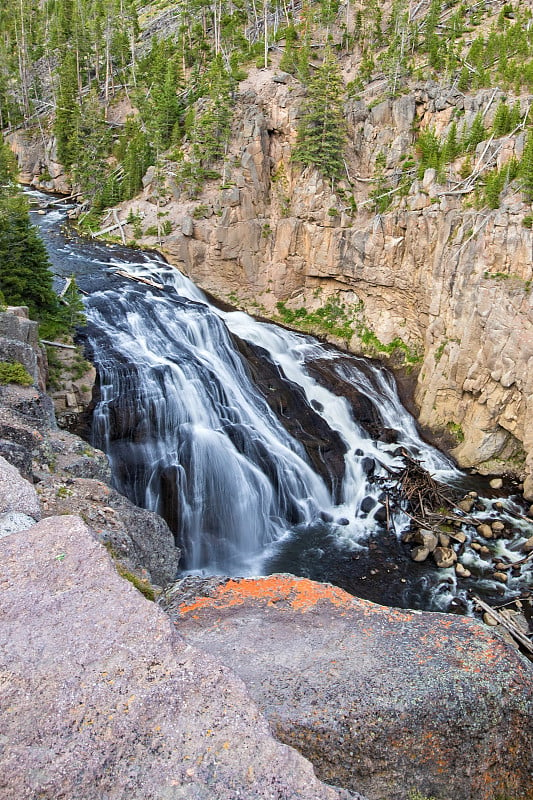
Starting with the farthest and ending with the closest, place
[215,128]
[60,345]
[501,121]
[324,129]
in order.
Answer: [215,128]
[324,129]
[501,121]
[60,345]

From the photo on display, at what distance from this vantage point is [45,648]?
5059 mm

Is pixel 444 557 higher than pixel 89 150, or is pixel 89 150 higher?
pixel 89 150

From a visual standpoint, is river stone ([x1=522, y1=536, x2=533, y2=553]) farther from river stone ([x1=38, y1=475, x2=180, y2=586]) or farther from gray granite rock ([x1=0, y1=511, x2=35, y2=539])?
gray granite rock ([x1=0, y1=511, x2=35, y2=539])

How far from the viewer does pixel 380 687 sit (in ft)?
23.3

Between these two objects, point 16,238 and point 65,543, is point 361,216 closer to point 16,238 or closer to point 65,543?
A: point 16,238

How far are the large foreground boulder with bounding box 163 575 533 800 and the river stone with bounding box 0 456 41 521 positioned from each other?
2.81 m

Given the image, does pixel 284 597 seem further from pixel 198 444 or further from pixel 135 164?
pixel 135 164

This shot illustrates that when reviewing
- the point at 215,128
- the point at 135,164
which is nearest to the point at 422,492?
the point at 215,128

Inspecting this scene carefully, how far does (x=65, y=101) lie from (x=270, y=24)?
845 inches

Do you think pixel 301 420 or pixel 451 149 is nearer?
pixel 301 420

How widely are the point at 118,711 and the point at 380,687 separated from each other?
3.98 meters

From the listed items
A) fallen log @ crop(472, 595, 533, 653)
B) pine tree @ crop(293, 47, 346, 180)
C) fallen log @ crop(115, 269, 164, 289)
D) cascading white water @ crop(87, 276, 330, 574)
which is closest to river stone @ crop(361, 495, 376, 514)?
cascading white water @ crop(87, 276, 330, 574)

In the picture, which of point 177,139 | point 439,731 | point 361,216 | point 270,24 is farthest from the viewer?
point 270,24

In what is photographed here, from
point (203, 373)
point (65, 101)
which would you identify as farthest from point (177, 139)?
point (203, 373)
